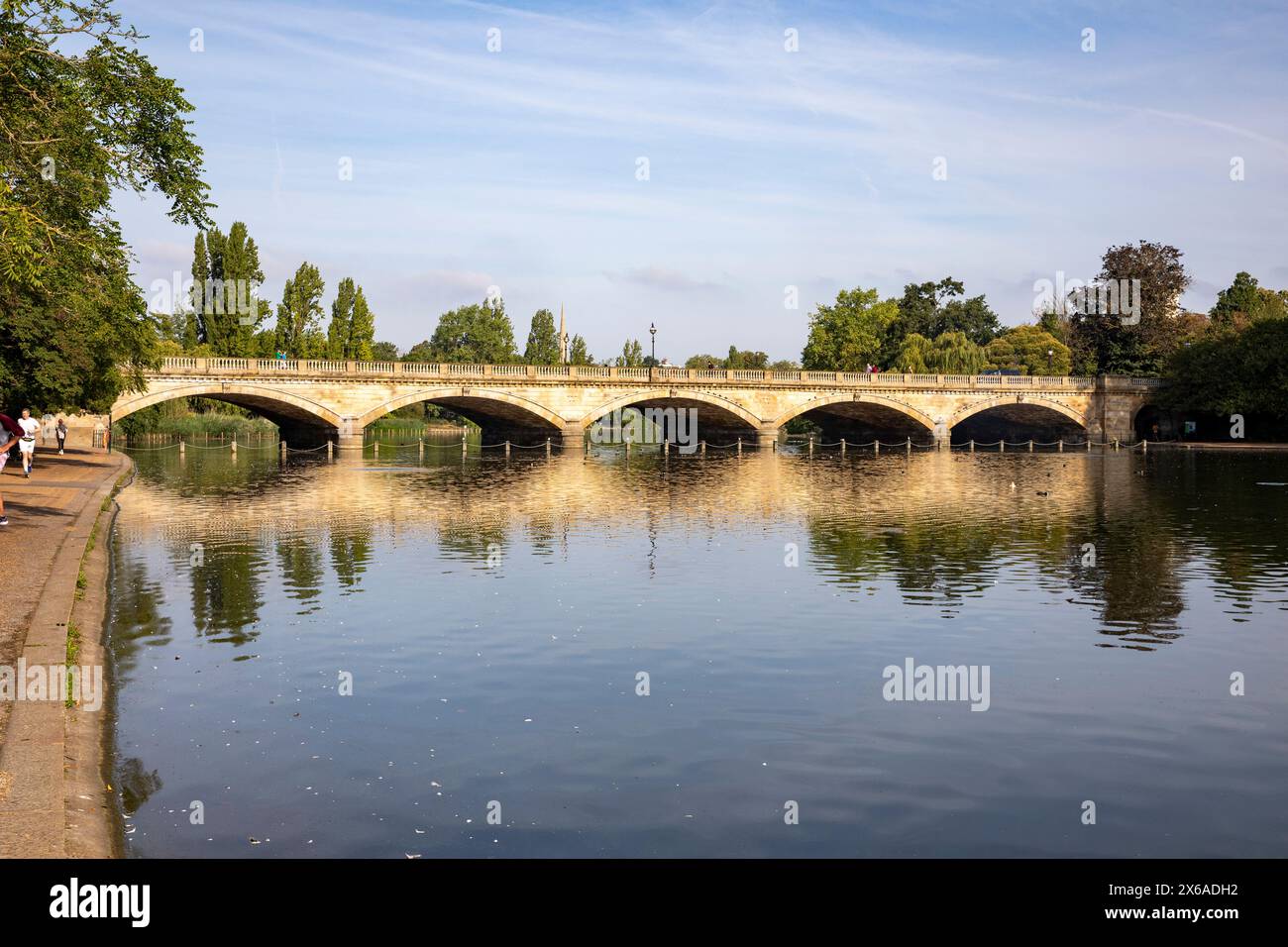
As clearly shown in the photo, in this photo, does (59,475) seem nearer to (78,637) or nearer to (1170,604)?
(78,637)

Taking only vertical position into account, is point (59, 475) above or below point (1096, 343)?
below

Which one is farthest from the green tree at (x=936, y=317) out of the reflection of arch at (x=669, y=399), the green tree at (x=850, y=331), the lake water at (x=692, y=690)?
the lake water at (x=692, y=690)

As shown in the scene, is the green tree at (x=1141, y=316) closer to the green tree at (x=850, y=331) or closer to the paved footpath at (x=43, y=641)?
the green tree at (x=850, y=331)

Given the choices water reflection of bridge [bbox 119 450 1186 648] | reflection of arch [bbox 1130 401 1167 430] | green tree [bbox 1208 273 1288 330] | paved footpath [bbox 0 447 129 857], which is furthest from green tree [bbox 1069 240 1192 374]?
paved footpath [bbox 0 447 129 857]

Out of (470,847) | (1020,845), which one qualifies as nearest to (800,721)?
(1020,845)

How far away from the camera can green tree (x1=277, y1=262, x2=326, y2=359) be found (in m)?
89.1

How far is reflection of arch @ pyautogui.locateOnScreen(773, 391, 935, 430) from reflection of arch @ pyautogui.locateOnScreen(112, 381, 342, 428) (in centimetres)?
3207

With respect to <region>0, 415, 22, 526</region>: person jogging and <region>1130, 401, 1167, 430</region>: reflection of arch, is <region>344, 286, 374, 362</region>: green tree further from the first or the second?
<region>0, 415, 22, 526</region>: person jogging

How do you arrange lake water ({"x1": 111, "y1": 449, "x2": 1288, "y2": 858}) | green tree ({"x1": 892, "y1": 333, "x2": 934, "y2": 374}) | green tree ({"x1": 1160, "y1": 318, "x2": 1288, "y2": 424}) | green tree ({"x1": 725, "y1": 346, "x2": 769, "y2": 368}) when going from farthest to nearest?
green tree ({"x1": 725, "y1": 346, "x2": 769, "y2": 368}) < green tree ({"x1": 892, "y1": 333, "x2": 934, "y2": 374}) < green tree ({"x1": 1160, "y1": 318, "x2": 1288, "y2": 424}) < lake water ({"x1": 111, "y1": 449, "x2": 1288, "y2": 858})

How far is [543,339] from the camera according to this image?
434ft

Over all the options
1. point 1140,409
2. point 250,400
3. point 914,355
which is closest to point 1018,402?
point 1140,409

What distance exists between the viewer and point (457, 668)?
13.1m

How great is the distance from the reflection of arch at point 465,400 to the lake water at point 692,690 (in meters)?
43.7

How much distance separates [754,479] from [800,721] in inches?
1456
